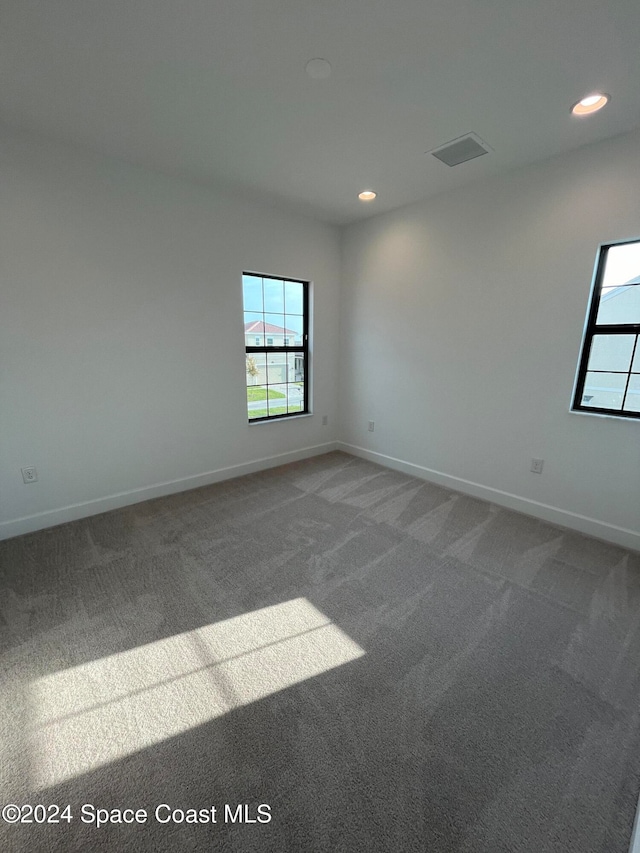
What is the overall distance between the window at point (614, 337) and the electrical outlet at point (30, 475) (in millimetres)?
4039

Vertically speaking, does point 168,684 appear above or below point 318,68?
below

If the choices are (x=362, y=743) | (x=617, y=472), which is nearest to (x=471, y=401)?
(x=617, y=472)

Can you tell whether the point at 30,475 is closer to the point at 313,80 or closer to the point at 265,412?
the point at 265,412

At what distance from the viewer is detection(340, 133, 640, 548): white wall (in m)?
2.44

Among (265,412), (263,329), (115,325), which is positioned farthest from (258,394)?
(115,325)

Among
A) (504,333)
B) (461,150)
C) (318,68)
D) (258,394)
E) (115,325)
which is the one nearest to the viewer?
(318,68)

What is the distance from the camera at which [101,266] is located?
2572mm

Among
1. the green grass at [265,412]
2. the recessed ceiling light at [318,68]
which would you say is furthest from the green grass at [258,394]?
the recessed ceiling light at [318,68]

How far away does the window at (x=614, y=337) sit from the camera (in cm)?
235

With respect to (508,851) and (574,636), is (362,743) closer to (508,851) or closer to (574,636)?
(508,851)

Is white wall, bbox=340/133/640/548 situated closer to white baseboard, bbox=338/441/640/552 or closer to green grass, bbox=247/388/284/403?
white baseboard, bbox=338/441/640/552

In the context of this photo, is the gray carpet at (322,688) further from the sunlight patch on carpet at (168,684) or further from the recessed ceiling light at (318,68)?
the recessed ceiling light at (318,68)

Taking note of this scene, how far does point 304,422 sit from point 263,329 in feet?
3.83

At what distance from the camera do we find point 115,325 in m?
2.70
